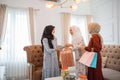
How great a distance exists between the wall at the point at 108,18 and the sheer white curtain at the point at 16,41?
2566 millimetres

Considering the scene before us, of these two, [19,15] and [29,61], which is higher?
[19,15]

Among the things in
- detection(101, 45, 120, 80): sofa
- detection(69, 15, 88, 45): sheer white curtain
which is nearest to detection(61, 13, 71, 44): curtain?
detection(69, 15, 88, 45): sheer white curtain

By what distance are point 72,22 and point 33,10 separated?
1520 millimetres

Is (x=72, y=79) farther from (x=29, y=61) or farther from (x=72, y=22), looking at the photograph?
(x=72, y=22)

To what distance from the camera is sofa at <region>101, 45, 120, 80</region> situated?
325 cm

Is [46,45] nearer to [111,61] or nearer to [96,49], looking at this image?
[96,49]

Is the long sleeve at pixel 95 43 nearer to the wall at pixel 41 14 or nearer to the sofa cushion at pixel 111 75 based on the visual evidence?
the sofa cushion at pixel 111 75

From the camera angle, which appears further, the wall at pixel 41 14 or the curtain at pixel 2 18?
the wall at pixel 41 14

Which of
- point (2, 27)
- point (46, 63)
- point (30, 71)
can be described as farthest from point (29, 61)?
point (2, 27)

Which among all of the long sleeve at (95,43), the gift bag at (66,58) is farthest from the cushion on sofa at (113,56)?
the gift bag at (66,58)

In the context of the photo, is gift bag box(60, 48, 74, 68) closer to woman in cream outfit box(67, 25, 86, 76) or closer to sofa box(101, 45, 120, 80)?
woman in cream outfit box(67, 25, 86, 76)

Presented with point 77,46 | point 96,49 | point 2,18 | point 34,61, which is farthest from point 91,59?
point 2,18

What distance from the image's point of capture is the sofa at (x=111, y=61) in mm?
3252

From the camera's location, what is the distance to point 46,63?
307cm
